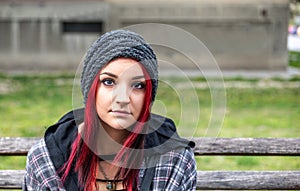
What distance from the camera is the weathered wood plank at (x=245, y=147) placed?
10.5ft

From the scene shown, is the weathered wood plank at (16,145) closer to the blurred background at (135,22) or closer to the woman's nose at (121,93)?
the woman's nose at (121,93)

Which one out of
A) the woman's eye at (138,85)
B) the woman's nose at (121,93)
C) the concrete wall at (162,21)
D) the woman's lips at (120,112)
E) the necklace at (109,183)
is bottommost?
the necklace at (109,183)

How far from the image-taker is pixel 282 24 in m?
15.6

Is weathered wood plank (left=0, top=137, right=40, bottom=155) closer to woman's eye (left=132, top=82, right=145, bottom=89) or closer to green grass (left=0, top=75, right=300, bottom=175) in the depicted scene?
woman's eye (left=132, top=82, right=145, bottom=89)

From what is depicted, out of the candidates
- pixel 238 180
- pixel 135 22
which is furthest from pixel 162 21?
pixel 238 180

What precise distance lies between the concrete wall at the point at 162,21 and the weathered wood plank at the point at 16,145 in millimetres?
12422

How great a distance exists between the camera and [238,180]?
3275mm

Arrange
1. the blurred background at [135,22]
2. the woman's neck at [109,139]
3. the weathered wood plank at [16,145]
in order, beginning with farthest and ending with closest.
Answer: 1. the blurred background at [135,22]
2. the weathered wood plank at [16,145]
3. the woman's neck at [109,139]

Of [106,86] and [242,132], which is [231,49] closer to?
[242,132]

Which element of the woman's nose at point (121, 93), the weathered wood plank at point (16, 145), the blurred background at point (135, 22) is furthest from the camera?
the blurred background at point (135, 22)

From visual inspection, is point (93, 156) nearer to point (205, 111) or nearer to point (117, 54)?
point (117, 54)

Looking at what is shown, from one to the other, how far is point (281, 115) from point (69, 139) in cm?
747

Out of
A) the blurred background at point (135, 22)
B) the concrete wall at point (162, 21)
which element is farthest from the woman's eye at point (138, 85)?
the concrete wall at point (162, 21)

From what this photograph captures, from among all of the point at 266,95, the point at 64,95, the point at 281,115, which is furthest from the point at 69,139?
the point at 266,95
